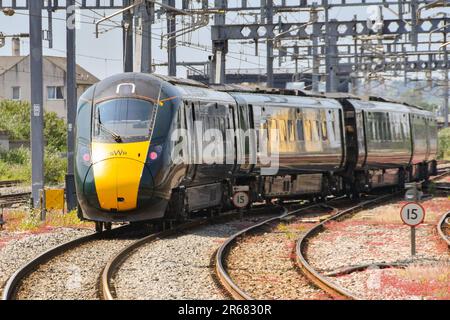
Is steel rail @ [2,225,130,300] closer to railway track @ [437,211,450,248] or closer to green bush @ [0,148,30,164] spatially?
railway track @ [437,211,450,248]

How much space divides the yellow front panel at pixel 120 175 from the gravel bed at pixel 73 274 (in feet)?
2.53

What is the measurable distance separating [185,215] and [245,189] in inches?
169

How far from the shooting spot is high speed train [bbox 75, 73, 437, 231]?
1814 centimetres

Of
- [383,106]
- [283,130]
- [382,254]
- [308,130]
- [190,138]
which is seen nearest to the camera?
[382,254]

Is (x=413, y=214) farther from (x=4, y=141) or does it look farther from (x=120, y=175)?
(x=4, y=141)

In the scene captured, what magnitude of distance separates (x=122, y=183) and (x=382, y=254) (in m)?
4.88

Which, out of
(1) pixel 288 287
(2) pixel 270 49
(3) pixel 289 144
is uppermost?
(2) pixel 270 49

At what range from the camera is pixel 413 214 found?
51.8 ft

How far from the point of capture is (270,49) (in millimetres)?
43000

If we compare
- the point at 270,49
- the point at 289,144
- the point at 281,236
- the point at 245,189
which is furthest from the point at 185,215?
the point at 270,49

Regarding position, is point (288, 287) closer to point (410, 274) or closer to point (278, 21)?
point (410, 274)

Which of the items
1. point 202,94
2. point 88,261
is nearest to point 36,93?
point 202,94

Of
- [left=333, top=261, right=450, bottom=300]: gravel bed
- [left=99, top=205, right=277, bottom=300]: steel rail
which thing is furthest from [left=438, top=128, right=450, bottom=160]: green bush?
[left=333, top=261, right=450, bottom=300]: gravel bed

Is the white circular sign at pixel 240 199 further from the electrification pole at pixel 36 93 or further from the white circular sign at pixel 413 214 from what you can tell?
the white circular sign at pixel 413 214
